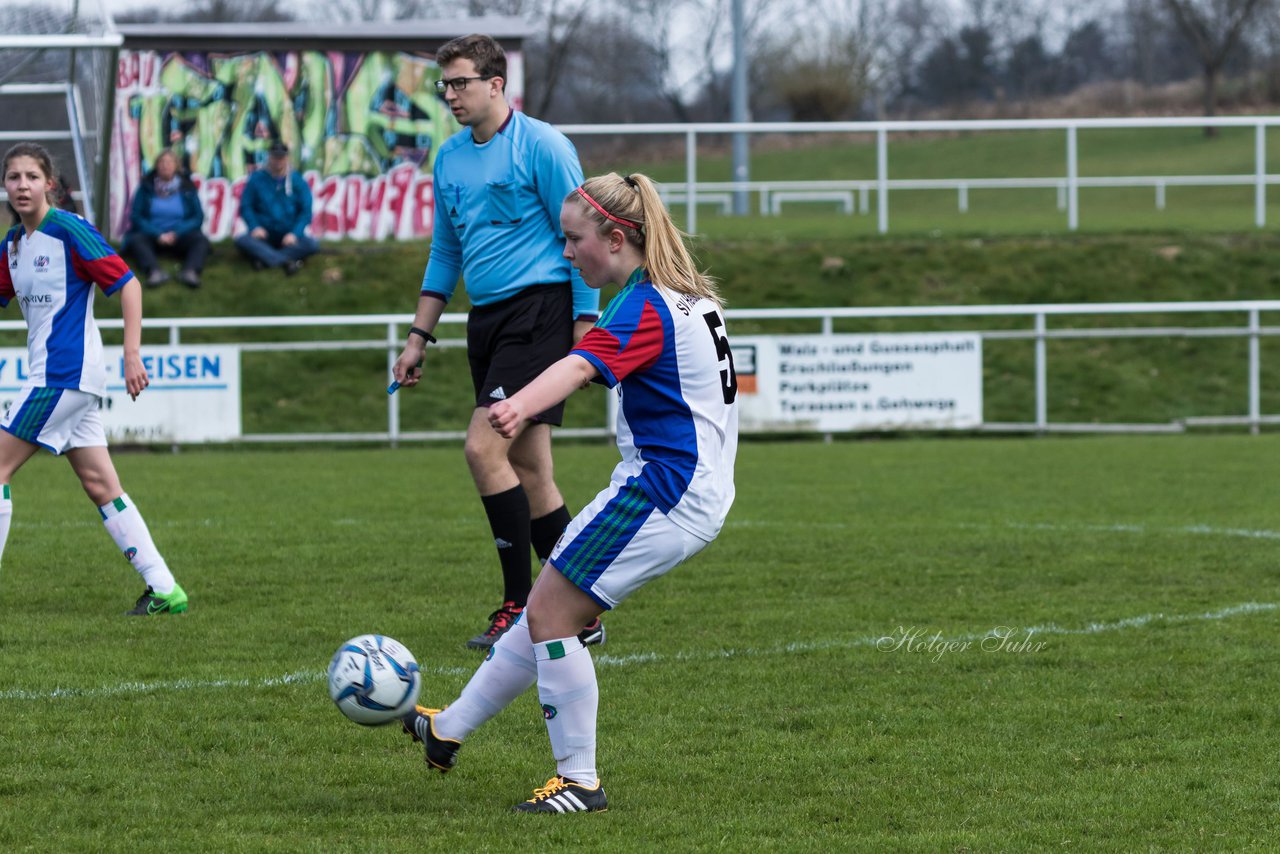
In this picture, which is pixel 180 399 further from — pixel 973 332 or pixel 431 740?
pixel 431 740

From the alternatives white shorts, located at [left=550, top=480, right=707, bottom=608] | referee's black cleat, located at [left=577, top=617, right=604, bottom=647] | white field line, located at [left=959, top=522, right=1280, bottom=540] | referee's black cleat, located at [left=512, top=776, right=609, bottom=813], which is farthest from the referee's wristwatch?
white field line, located at [left=959, top=522, right=1280, bottom=540]

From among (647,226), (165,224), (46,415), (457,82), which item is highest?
(457,82)

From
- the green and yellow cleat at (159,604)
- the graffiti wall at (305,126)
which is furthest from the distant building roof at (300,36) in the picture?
the green and yellow cleat at (159,604)

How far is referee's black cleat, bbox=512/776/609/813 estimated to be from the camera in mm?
3992

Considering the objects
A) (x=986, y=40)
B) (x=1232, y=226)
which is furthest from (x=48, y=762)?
(x=986, y=40)

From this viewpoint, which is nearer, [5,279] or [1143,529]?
[5,279]

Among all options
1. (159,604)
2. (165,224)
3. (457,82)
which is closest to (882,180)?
(165,224)

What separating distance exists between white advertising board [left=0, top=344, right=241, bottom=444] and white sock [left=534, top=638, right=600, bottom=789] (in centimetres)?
1112

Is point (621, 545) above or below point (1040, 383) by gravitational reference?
above

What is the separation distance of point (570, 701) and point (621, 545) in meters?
0.40

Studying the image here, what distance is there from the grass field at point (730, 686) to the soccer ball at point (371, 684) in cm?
20

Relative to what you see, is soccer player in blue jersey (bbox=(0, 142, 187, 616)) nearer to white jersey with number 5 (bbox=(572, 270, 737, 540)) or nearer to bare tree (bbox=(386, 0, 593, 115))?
white jersey with number 5 (bbox=(572, 270, 737, 540))

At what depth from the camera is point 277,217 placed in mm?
18672

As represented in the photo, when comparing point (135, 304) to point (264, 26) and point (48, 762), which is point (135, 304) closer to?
point (48, 762)
